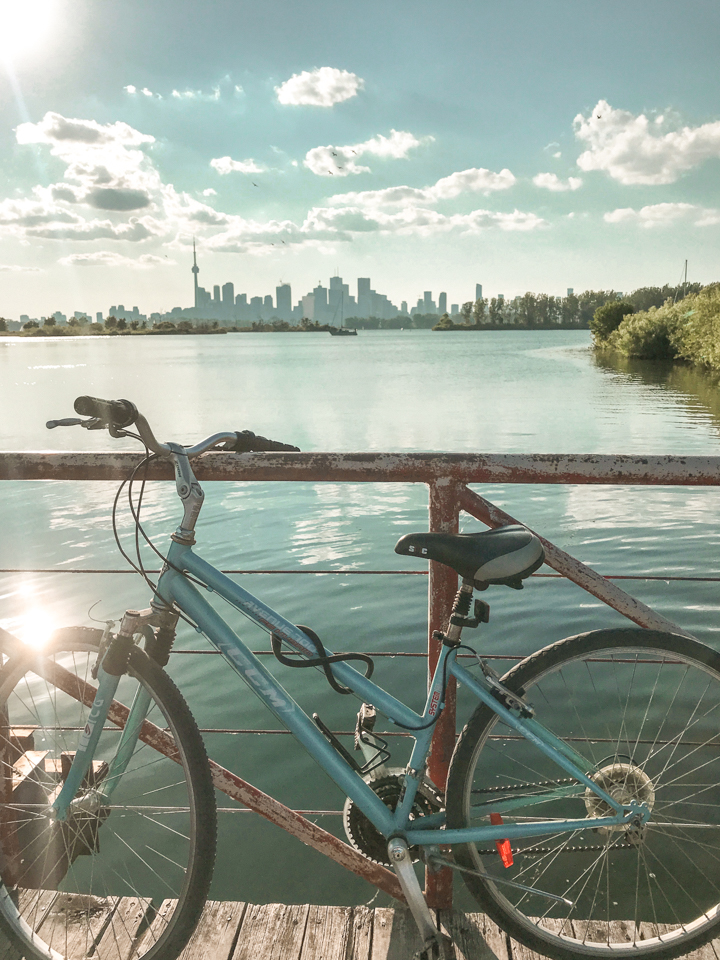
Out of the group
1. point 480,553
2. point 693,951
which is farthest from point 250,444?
point 693,951

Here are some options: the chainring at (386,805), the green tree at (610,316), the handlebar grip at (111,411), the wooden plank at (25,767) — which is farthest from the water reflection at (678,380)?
the handlebar grip at (111,411)

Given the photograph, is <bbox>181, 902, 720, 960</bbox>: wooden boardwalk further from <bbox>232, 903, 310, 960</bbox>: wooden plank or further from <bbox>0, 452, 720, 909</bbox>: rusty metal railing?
<bbox>0, 452, 720, 909</bbox>: rusty metal railing

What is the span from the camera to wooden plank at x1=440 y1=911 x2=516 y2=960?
79.3 inches

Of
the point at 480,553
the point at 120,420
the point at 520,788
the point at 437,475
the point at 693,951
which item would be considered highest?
the point at 120,420

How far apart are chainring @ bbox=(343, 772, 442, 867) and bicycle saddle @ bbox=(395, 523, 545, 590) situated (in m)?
0.57

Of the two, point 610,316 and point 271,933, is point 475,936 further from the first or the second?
point 610,316

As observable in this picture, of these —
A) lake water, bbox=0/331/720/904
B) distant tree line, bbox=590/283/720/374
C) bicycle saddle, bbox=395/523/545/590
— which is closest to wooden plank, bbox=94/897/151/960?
lake water, bbox=0/331/720/904

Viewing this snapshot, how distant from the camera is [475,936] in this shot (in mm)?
2086

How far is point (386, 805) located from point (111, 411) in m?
1.17

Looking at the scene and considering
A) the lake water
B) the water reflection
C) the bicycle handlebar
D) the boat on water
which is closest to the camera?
the bicycle handlebar

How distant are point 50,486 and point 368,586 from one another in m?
11.0

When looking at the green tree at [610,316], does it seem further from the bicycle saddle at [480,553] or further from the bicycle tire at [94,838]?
the bicycle tire at [94,838]

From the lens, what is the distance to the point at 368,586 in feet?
34.2

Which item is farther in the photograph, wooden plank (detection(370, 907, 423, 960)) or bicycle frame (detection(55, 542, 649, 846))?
wooden plank (detection(370, 907, 423, 960))
